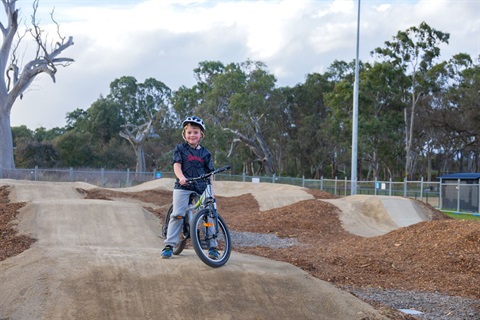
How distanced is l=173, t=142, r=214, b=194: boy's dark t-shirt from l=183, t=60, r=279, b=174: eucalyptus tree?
46652 mm

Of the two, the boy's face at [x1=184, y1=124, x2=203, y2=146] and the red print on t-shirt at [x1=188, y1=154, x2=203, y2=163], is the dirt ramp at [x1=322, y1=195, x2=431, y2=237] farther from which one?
the boy's face at [x1=184, y1=124, x2=203, y2=146]

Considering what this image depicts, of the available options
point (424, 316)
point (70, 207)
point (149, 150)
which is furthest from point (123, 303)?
point (149, 150)

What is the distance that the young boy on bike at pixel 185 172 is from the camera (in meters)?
7.70

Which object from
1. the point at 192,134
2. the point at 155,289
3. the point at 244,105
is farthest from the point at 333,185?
the point at 155,289

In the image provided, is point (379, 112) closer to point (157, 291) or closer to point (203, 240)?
point (203, 240)

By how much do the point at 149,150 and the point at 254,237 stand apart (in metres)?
51.3

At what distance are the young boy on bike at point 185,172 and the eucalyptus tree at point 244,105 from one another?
46693 mm

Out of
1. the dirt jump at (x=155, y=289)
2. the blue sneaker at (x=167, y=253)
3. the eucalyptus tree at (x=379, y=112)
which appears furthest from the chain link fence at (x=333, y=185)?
the blue sneaker at (x=167, y=253)

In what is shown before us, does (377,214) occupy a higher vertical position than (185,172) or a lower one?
lower

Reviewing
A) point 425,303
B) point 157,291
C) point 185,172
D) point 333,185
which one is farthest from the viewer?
point 333,185

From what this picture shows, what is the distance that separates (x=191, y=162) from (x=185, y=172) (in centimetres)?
15

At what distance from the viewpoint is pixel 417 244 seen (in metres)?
14.3

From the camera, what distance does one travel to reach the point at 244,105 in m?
54.7

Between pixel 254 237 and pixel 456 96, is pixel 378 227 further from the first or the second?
pixel 456 96
